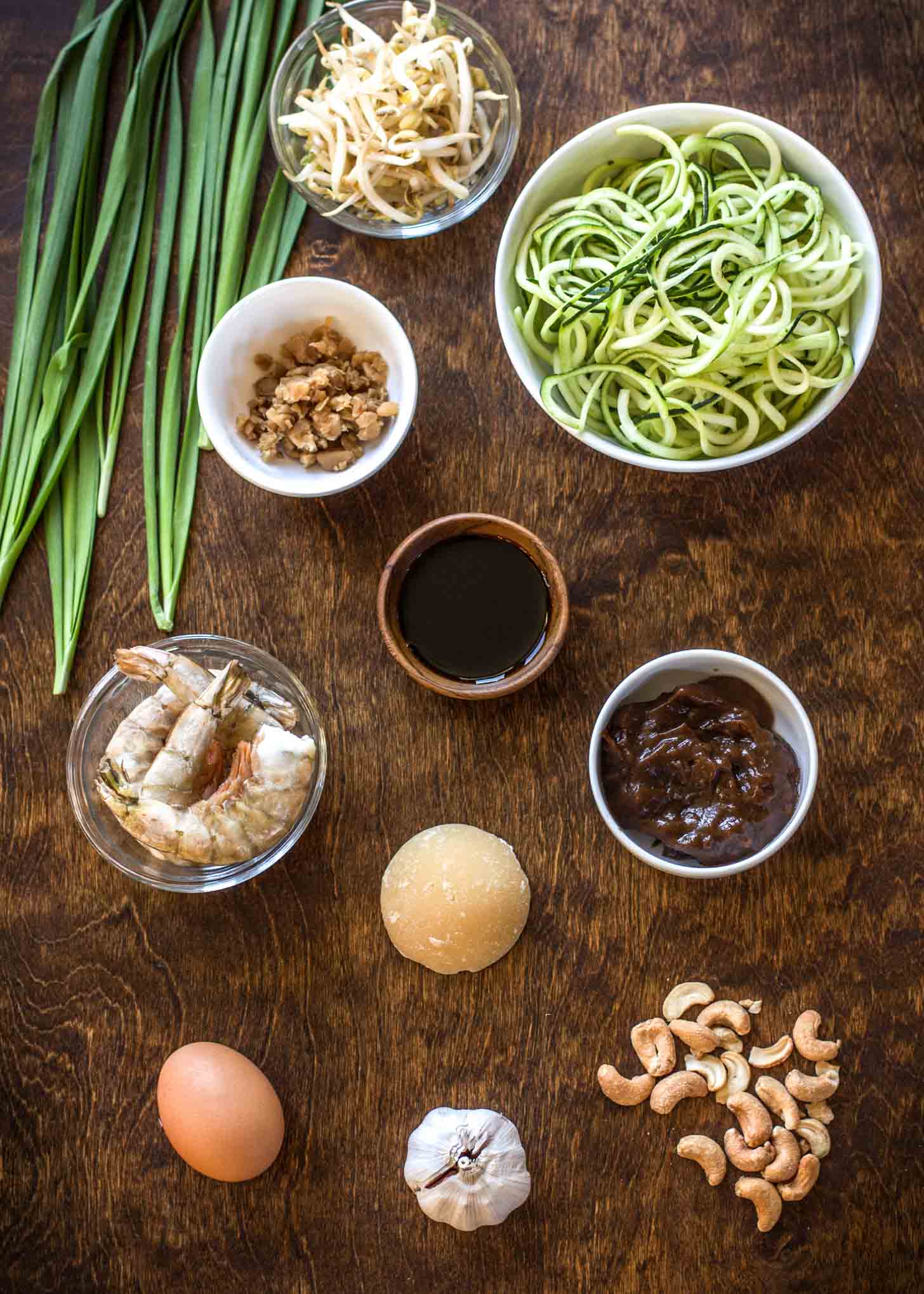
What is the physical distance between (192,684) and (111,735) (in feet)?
0.71

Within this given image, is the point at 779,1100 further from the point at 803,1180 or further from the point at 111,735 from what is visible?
the point at 111,735

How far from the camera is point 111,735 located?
169 cm

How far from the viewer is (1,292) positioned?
1.76 m

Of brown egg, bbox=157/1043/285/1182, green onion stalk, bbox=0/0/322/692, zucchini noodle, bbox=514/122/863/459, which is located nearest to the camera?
zucchini noodle, bbox=514/122/863/459

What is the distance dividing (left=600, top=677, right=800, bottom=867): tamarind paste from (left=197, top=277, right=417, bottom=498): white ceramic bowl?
0.58 metres

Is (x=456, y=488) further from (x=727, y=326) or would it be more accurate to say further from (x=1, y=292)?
(x=1, y=292)

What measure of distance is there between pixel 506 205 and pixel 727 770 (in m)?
1.00

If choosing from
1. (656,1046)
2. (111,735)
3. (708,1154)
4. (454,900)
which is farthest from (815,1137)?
(111,735)

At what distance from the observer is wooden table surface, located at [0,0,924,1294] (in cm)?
169

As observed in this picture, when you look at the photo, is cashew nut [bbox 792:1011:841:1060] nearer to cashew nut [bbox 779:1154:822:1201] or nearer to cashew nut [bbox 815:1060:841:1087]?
cashew nut [bbox 815:1060:841:1087]

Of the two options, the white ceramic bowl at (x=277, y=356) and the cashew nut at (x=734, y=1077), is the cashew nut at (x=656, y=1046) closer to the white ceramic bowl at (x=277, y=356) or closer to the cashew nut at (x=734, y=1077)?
the cashew nut at (x=734, y=1077)

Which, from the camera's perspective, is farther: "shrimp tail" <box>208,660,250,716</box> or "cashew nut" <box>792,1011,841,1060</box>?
"cashew nut" <box>792,1011,841,1060</box>

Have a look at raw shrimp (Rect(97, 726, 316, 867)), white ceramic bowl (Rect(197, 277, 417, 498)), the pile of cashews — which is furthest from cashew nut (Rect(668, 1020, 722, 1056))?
white ceramic bowl (Rect(197, 277, 417, 498))

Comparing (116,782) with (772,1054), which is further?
(772,1054)
